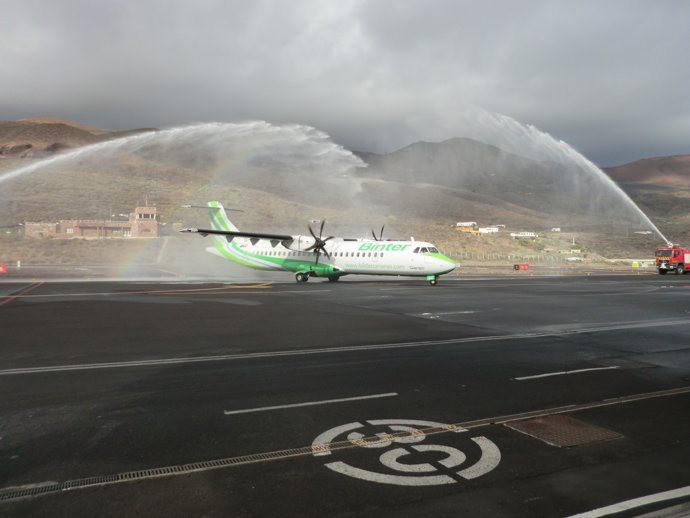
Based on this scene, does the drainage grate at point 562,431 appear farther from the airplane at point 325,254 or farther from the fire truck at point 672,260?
the fire truck at point 672,260

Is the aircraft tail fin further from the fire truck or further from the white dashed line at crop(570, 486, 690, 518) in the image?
the fire truck

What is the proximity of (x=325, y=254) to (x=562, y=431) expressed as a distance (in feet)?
103

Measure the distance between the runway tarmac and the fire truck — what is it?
4465 centimetres

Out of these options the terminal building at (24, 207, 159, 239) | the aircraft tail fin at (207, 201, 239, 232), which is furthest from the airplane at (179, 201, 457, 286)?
the terminal building at (24, 207, 159, 239)

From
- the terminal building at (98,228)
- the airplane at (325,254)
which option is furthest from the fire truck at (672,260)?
the terminal building at (98,228)

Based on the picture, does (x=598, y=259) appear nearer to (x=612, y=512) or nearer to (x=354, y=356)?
(x=354, y=356)

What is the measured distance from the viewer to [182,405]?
8.41m

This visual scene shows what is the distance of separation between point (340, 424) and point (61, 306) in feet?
62.2

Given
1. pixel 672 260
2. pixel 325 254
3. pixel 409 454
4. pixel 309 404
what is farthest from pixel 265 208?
pixel 409 454

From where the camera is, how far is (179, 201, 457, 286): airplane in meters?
34.4

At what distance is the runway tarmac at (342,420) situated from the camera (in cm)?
527

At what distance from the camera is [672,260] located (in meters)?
55.0

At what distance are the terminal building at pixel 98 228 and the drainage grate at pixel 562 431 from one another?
8153 cm

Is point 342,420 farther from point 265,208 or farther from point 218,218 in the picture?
point 265,208
